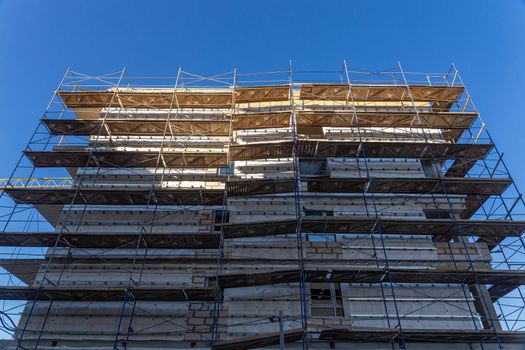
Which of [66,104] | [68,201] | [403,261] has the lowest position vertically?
[403,261]

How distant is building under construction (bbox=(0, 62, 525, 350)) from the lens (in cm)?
1403

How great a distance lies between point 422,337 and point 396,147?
813 cm

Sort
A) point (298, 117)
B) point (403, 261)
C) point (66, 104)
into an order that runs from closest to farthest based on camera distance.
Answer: point (403, 261), point (298, 117), point (66, 104)

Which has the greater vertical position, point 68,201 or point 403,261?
point 68,201

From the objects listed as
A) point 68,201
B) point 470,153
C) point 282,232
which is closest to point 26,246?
point 68,201

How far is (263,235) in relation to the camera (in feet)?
52.7

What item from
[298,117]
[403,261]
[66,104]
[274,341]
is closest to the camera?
[274,341]

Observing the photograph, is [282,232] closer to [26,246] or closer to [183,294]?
[183,294]

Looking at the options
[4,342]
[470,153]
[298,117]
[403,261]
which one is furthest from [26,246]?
[470,153]

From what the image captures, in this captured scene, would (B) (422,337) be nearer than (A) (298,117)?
Yes

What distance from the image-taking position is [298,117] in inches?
776

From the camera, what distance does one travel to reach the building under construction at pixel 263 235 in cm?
1403

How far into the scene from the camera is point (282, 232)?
15.9m

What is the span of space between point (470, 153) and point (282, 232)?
979 cm
